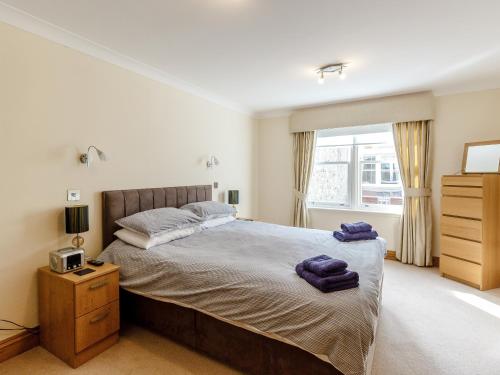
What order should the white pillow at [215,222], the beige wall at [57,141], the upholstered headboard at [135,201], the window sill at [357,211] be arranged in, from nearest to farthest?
1. the beige wall at [57,141]
2. the upholstered headboard at [135,201]
3. the white pillow at [215,222]
4. the window sill at [357,211]

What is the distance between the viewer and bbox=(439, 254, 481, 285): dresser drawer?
318 centimetres

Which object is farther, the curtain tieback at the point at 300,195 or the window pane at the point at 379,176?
the curtain tieback at the point at 300,195

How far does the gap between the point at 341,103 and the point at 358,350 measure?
4.03 metres

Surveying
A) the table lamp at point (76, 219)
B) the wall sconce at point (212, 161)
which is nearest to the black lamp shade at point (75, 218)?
the table lamp at point (76, 219)

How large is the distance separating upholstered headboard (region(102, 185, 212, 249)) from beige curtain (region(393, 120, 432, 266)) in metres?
3.19

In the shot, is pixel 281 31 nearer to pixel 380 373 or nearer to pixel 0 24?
pixel 0 24

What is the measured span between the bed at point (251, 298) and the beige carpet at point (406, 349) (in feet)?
0.47

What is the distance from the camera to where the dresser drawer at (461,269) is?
318 centimetres

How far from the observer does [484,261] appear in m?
3.14

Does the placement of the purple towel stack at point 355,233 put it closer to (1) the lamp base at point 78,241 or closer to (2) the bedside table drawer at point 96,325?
(2) the bedside table drawer at point 96,325

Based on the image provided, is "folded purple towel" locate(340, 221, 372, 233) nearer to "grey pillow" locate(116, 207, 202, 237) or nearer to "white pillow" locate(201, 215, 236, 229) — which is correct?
"white pillow" locate(201, 215, 236, 229)

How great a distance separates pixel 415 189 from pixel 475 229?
0.96 m

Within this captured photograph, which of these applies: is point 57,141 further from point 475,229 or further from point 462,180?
point 475,229

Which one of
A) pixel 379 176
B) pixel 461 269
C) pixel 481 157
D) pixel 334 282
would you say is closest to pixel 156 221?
pixel 334 282
